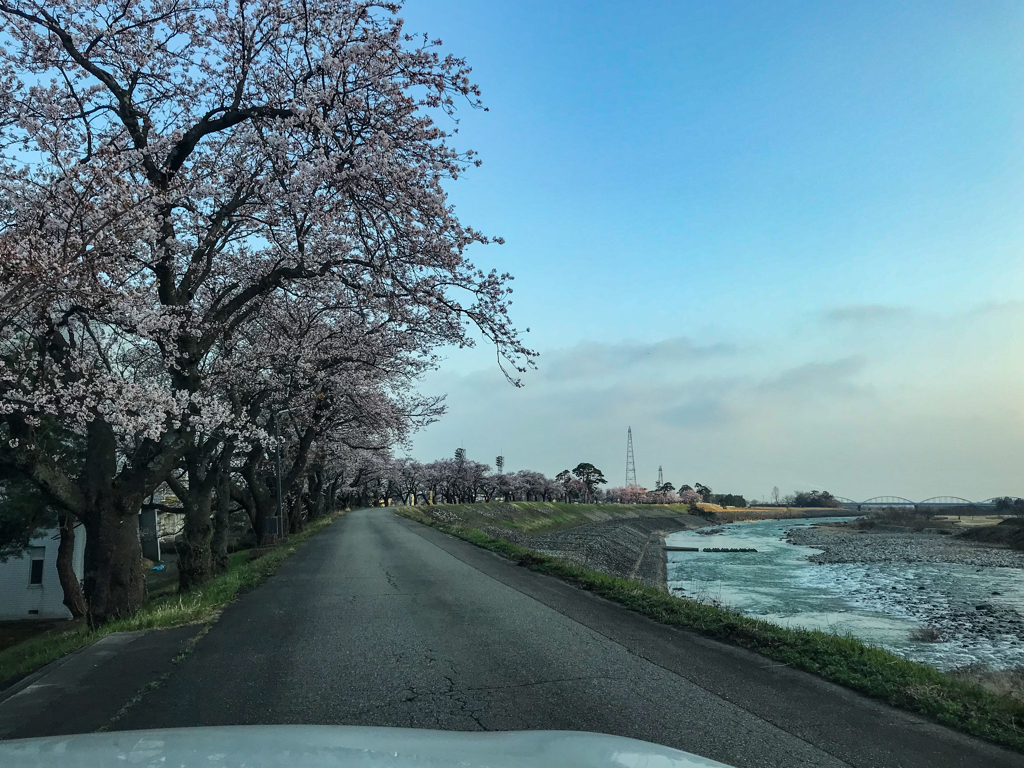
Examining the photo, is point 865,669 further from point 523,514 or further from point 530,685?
point 523,514

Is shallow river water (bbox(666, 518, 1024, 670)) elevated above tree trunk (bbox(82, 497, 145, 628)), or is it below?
below

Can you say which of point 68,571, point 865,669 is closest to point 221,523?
point 68,571

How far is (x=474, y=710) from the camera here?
552 centimetres

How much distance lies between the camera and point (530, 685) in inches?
245

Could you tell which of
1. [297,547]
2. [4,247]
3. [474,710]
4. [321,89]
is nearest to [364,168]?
[321,89]

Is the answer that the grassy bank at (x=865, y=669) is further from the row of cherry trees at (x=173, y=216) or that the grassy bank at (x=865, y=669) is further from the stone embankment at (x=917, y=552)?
the stone embankment at (x=917, y=552)

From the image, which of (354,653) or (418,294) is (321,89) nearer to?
(418,294)

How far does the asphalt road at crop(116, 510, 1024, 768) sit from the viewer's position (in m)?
4.94

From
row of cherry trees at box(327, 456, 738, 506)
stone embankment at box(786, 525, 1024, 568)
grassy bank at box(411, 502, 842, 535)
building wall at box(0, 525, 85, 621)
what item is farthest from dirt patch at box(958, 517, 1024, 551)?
building wall at box(0, 525, 85, 621)

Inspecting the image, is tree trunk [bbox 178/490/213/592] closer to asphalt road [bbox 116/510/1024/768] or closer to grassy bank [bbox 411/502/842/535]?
asphalt road [bbox 116/510/1024/768]

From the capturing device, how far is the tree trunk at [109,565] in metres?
11.7

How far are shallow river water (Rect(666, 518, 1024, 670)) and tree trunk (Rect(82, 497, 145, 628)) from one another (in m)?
13.0

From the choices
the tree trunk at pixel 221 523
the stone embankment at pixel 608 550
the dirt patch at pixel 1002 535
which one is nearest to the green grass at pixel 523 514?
the stone embankment at pixel 608 550

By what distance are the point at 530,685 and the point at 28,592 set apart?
35.7 m
